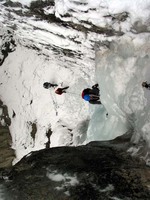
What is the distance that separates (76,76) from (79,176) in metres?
3.91

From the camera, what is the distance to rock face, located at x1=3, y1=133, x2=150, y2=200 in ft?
9.30

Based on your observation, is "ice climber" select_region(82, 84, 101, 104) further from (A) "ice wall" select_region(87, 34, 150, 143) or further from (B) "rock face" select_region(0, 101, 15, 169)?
(B) "rock face" select_region(0, 101, 15, 169)

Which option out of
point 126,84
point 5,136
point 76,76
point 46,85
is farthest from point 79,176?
point 5,136

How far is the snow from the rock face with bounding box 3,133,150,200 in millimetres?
526

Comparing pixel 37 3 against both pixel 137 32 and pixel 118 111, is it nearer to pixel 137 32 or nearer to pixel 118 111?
pixel 137 32

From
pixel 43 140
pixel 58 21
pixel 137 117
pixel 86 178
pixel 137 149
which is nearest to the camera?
pixel 86 178

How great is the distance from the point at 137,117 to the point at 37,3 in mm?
2020

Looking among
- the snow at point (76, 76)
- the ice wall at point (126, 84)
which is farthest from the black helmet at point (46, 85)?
the ice wall at point (126, 84)

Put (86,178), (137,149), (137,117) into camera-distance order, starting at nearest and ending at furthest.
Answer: (86,178), (137,149), (137,117)

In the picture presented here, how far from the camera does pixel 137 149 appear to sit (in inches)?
138

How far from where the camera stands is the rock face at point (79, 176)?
283 centimetres

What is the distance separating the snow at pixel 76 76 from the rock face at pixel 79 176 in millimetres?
526

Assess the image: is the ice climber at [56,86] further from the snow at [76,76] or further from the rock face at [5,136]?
the rock face at [5,136]

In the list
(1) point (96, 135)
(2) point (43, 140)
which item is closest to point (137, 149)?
(1) point (96, 135)
